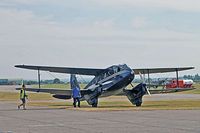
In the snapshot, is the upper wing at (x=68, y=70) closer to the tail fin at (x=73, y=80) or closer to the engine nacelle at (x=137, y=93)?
the tail fin at (x=73, y=80)

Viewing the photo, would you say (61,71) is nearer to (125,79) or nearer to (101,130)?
(125,79)

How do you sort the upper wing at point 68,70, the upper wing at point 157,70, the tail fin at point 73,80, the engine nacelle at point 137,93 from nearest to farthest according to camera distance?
the engine nacelle at point 137,93 < the upper wing at point 68,70 < the tail fin at point 73,80 < the upper wing at point 157,70

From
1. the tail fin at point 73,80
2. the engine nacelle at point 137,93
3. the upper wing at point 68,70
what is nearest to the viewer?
the engine nacelle at point 137,93

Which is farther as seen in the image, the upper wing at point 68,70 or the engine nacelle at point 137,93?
the upper wing at point 68,70

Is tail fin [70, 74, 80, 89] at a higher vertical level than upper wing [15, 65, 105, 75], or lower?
lower

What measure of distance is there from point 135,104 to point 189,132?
24488 mm

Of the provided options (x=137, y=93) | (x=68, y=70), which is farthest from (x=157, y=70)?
(x=68, y=70)

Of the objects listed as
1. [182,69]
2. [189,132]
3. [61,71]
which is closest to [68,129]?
[189,132]

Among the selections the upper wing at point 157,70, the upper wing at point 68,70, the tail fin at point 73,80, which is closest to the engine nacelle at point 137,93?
the upper wing at point 68,70

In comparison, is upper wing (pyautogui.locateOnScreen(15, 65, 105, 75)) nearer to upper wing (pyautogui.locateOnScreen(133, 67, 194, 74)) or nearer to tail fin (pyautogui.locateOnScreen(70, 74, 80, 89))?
tail fin (pyautogui.locateOnScreen(70, 74, 80, 89))

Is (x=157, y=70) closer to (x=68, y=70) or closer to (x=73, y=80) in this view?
(x=73, y=80)

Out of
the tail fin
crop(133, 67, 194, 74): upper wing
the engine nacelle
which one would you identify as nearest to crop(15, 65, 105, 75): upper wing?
the tail fin

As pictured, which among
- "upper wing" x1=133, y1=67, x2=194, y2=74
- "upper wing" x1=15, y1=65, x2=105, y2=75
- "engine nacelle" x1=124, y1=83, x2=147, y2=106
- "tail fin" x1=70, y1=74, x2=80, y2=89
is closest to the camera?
"engine nacelle" x1=124, y1=83, x2=147, y2=106

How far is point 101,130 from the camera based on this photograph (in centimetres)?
1698
